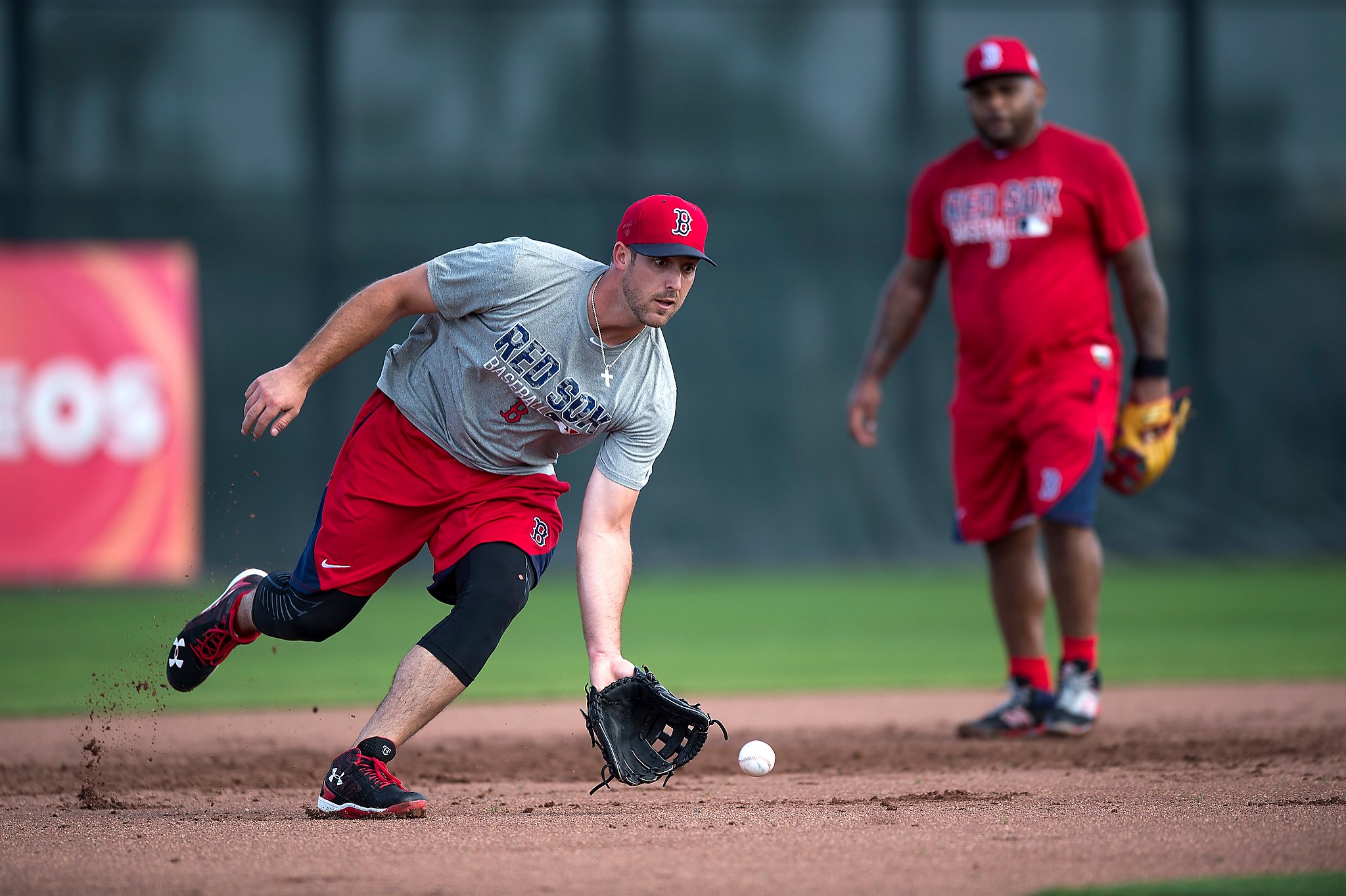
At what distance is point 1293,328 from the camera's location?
13.6 m

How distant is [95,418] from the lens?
1160 centimetres

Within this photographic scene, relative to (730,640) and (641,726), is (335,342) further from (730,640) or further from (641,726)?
(730,640)

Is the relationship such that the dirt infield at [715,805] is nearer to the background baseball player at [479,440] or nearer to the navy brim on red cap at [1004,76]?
the background baseball player at [479,440]

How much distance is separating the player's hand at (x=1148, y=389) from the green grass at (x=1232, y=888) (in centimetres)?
297

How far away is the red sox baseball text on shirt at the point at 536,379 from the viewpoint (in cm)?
397

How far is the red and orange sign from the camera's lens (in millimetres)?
11516

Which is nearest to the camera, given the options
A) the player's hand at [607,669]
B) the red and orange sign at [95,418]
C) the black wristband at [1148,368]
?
the player's hand at [607,669]

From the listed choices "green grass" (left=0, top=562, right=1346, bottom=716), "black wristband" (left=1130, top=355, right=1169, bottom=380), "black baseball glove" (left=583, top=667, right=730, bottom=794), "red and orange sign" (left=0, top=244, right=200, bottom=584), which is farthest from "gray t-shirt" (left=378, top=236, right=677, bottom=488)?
"red and orange sign" (left=0, top=244, right=200, bottom=584)

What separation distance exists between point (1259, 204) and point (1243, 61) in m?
1.38

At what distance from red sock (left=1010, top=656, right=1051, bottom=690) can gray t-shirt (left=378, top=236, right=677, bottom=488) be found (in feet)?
6.57

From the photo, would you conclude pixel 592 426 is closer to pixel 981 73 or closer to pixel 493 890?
pixel 493 890

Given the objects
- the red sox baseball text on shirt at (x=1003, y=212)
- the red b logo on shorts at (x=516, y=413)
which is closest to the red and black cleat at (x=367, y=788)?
the red b logo on shorts at (x=516, y=413)

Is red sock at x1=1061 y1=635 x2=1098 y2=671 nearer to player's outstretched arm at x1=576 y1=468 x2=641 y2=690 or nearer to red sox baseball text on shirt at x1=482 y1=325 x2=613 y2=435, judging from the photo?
player's outstretched arm at x1=576 y1=468 x2=641 y2=690

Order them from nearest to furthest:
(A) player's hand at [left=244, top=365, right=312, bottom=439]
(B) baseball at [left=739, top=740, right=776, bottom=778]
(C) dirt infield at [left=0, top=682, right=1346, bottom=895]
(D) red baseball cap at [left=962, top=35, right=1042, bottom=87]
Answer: (C) dirt infield at [left=0, top=682, right=1346, bottom=895]
(A) player's hand at [left=244, top=365, right=312, bottom=439]
(B) baseball at [left=739, top=740, right=776, bottom=778]
(D) red baseball cap at [left=962, top=35, right=1042, bottom=87]
